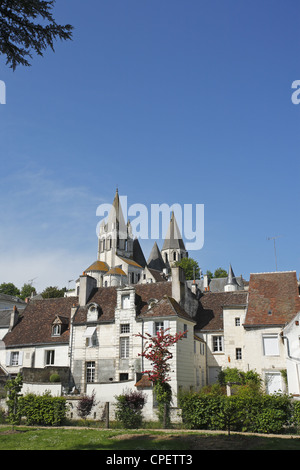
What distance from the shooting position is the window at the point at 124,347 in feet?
107

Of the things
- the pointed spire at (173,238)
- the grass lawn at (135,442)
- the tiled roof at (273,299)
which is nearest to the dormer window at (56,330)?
the tiled roof at (273,299)

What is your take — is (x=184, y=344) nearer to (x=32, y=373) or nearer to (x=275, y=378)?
(x=275, y=378)

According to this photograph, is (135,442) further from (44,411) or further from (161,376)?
(44,411)

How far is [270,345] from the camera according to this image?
29547mm

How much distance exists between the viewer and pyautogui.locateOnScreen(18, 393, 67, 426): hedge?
23.7m

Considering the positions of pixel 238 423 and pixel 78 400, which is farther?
pixel 78 400

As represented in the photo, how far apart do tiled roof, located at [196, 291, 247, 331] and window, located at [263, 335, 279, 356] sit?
4.43m

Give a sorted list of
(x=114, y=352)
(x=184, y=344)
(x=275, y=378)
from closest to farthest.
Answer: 1. (x=275, y=378)
2. (x=184, y=344)
3. (x=114, y=352)

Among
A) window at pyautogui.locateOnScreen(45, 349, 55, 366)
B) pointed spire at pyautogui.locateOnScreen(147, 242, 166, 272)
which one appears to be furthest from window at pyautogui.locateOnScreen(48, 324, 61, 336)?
pointed spire at pyautogui.locateOnScreen(147, 242, 166, 272)

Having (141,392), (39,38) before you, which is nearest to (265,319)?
(141,392)

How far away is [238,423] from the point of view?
2028 cm

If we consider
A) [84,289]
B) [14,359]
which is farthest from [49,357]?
[84,289]
